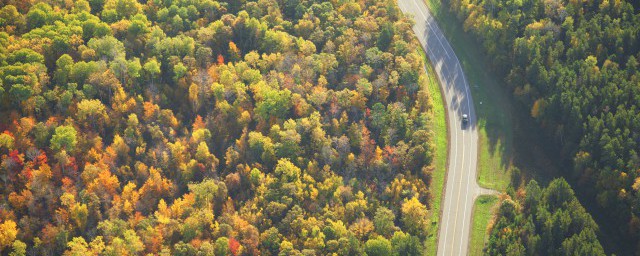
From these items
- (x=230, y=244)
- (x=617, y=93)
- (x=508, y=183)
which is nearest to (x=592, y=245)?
(x=508, y=183)

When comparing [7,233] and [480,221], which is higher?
[480,221]

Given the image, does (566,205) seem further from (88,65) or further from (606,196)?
(88,65)

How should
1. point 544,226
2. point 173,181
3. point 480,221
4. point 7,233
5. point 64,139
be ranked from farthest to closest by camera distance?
point 173,181
point 480,221
point 64,139
point 544,226
point 7,233

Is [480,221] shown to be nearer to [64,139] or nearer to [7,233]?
[64,139]

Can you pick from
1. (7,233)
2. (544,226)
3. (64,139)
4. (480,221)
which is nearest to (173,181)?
(64,139)

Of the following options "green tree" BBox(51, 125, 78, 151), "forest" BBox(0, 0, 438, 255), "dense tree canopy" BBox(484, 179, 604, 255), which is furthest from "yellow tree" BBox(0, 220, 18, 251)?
"dense tree canopy" BBox(484, 179, 604, 255)

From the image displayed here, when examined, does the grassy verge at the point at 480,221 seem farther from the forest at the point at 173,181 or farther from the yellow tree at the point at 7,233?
the yellow tree at the point at 7,233

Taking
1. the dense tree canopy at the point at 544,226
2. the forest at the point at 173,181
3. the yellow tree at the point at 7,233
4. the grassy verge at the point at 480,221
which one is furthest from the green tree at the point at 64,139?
the dense tree canopy at the point at 544,226

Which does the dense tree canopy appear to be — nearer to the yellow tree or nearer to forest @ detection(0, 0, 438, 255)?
forest @ detection(0, 0, 438, 255)
